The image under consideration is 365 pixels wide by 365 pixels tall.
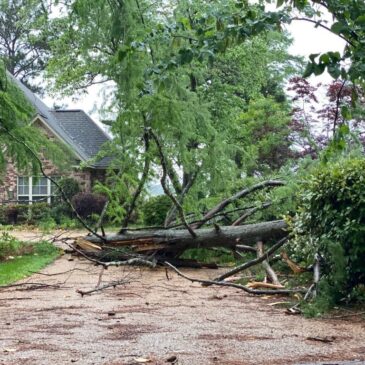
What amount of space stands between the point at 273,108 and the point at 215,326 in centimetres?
1791

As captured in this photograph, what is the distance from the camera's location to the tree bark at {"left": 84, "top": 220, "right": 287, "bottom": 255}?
948 centimetres

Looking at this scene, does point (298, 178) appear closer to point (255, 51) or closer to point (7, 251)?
point (7, 251)

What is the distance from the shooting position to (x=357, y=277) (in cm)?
616

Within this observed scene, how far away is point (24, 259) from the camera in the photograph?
11.9 m

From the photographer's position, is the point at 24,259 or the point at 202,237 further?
the point at 24,259

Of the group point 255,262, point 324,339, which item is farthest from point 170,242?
point 324,339

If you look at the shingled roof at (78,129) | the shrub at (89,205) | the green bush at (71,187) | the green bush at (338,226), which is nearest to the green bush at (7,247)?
the green bush at (338,226)

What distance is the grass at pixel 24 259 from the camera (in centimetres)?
956

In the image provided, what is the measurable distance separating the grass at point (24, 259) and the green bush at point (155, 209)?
264 centimetres

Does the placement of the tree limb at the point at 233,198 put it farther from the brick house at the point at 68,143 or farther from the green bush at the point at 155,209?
the brick house at the point at 68,143

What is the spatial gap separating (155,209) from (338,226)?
861 centimetres

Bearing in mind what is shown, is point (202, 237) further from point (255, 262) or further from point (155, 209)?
point (155, 209)

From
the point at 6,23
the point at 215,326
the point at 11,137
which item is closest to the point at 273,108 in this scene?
the point at 11,137

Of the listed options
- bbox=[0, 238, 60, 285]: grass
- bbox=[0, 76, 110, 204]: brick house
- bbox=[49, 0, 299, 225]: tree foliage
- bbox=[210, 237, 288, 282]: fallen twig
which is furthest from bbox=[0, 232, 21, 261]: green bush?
bbox=[0, 76, 110, 204]: brick house
